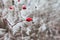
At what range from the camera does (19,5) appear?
166cm

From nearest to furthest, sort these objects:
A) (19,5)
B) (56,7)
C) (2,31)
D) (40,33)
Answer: (40,33) → (2,31) → (56,7) → (19,5)

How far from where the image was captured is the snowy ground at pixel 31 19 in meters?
1.32

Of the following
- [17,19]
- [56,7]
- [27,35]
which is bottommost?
[27,35]

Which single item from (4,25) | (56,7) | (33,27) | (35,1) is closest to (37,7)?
(35,1)

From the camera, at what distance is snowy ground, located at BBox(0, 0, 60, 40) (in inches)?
52.0

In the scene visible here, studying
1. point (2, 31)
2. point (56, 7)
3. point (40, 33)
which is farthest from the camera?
point (56, 7)

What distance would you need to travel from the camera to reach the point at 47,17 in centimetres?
146

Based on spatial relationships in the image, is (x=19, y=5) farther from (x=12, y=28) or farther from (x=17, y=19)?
(x=12, y=28)

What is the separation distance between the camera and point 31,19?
57.4 inches

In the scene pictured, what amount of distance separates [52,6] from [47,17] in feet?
0.64

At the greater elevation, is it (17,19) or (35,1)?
(35,1)

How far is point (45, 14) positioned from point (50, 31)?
242 millimetres

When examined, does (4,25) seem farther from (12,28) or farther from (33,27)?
(33,27)

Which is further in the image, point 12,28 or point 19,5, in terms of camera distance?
point 19,5
